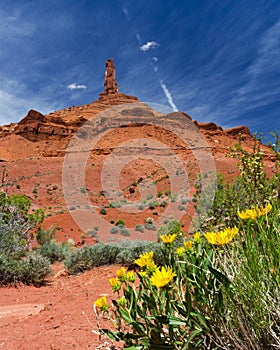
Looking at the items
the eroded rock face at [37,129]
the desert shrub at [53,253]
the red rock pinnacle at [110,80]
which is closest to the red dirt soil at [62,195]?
the eroded rock face at [37,129]

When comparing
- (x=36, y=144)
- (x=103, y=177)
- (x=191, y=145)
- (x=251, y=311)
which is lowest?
(x=251, y=311)

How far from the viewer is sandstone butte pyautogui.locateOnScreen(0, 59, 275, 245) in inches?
1059

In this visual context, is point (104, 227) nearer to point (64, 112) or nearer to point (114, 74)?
point (64, 112)

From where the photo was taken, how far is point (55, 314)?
3.77 meters

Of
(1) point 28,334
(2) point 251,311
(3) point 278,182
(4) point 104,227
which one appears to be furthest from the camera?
(4) point 104,227

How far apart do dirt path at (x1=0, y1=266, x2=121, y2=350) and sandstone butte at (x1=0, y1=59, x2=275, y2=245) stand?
9.34 m

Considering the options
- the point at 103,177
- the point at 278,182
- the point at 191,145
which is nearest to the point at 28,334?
the point at 278,182

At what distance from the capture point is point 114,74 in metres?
93.4

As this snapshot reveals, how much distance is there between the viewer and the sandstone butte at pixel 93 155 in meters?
26.9

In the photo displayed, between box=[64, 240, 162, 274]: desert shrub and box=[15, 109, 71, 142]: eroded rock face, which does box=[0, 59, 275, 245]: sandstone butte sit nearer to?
box=[15, 109, 71, 142]: eroded rock face

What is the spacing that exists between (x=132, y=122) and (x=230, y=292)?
64.4 meters

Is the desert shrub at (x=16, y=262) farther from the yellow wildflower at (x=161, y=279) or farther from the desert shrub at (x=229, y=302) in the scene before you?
the yellow wildflower at (x=161, y=279)

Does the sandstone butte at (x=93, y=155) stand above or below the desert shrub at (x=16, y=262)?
above

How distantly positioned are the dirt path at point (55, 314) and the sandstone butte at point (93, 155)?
934 cm
